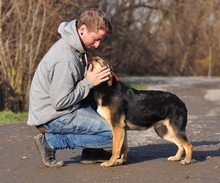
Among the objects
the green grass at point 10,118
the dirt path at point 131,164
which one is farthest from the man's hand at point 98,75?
the green grass at point 10,118

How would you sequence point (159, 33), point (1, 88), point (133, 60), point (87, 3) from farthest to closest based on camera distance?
point (159, 33) → point (133, 60) → point (87, 3) → point (1, 88)

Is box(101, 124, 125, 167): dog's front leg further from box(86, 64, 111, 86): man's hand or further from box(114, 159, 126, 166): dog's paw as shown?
box(86, 64, 111, 86): man's hand

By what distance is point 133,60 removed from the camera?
118ft

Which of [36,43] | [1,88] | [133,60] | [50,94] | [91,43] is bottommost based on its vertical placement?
[133,60]

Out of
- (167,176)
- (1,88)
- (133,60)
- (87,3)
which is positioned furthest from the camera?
(133,60)

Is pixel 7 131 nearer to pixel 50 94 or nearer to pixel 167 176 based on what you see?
pixel 50 94

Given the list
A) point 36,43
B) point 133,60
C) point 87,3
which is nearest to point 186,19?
point 133,60

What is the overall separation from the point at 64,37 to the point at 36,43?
10073mm

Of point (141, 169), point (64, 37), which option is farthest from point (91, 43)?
point (141, 169)

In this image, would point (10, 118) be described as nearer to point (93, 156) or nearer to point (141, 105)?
point (93, 156)

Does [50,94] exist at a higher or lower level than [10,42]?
higher

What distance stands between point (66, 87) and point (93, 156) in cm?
115

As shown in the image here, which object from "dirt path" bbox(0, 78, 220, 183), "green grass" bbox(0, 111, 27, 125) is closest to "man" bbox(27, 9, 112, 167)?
"dirt path" bbox(0, 78, 220, 183)

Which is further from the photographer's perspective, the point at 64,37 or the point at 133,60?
the point at 133,60
